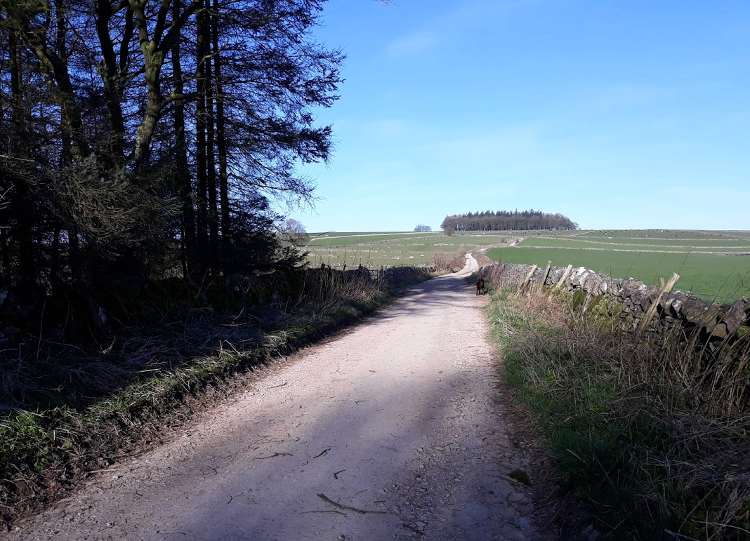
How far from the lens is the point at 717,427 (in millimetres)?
4242

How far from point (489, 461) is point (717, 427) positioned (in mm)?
1899

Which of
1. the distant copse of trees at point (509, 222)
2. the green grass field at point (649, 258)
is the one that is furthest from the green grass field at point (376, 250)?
the distant copse of trees at point (509, 222)

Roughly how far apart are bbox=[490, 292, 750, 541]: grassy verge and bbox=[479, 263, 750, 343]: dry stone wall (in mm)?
253

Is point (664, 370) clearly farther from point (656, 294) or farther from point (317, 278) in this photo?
point (317, 278)

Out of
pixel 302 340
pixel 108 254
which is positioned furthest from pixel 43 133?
pixel 302 340

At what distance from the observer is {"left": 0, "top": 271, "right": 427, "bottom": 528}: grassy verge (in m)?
4.24

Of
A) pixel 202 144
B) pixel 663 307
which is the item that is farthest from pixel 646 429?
pixel 202 144

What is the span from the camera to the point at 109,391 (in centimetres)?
571

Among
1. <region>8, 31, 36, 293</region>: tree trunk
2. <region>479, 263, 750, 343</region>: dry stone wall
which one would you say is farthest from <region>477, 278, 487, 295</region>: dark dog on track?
<region>8, 31, 36, 293</region>: tree trunk

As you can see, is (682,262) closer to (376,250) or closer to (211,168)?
(211,168)

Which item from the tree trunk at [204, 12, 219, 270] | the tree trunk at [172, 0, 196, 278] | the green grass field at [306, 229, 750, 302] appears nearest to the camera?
the tree trunk at [172, 0, 196, 278]

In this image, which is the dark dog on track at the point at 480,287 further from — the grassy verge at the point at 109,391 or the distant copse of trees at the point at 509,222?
the distant copse of trees at the point at 509,222

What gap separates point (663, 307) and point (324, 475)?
5.03m

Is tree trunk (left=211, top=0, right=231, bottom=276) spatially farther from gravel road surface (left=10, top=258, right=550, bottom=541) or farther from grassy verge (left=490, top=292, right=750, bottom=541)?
grassy verge (left=490, top=292, right=750, bottom=541)
